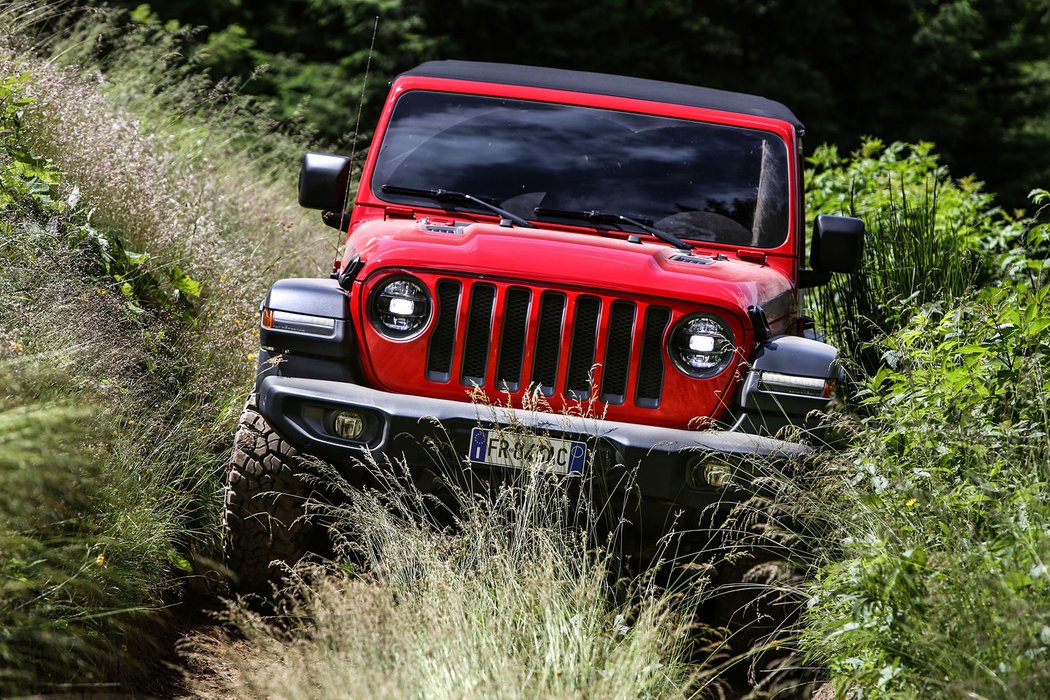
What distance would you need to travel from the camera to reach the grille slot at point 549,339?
4.20 metres

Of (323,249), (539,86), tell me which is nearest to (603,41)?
(323,249)

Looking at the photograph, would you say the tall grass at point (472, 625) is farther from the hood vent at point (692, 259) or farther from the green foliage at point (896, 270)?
the green foliage at point (896, 270)

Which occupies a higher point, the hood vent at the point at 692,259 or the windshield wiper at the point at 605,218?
→ the windshield wiper at the point at 605,218

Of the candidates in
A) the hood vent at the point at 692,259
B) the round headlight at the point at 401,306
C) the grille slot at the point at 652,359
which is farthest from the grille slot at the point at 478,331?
the hood vent at the point at 692,259

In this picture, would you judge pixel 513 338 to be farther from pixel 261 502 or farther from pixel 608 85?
pixel 608 85

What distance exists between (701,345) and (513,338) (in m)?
0.66

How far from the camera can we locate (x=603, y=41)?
16203 mm

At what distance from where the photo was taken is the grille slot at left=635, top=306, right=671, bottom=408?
419 cm

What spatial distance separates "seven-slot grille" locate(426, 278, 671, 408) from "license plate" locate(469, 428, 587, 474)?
313 millimetres

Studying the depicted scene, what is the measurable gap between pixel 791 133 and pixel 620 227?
3.22ft

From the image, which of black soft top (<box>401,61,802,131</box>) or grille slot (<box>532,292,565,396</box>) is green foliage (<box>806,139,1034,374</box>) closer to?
black soft top (<box>401,61,802,131</box>)

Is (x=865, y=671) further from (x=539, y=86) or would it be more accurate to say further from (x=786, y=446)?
(x=539, y=86)

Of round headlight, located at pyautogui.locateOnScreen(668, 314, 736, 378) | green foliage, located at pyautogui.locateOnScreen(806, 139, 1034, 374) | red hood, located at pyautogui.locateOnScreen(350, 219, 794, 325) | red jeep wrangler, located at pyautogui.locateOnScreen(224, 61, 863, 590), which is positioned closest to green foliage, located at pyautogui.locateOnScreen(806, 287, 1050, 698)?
red jeep wrangler, located at pyautogui.locateOnScreen(224, 61, 863, 590)

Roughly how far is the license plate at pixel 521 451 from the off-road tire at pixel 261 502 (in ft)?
2.15
